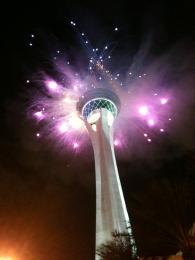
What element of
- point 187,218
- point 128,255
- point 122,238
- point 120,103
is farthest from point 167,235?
point 120,103

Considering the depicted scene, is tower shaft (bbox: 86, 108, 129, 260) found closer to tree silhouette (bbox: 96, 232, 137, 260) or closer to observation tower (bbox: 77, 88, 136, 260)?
observation tower (bbox: 77, 88, 136, 260)

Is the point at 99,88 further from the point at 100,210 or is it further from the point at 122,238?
the point at 122,238

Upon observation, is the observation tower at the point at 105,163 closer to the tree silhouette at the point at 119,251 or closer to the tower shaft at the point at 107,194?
the tower shaft at the point at 107,194

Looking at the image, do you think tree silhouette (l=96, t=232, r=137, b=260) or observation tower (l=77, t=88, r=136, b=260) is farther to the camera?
observation tower (l=77, t=88, r=136, b=260)

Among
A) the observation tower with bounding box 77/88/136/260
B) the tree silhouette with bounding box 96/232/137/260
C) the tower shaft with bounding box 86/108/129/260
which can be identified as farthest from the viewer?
the observation tower with bounding box 77/88/136/260

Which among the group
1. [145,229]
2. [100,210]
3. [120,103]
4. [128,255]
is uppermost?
[120,103]

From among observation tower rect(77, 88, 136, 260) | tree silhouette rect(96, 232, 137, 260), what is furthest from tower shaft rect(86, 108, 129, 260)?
tree silhouette rect(96, 232, 137, 260)

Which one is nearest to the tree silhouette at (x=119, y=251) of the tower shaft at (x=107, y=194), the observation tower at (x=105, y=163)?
the observation tower at (x=105, y=163)

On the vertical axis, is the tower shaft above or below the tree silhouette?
above

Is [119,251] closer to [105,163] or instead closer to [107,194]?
[107,194]
